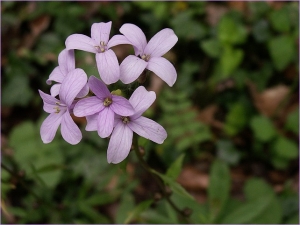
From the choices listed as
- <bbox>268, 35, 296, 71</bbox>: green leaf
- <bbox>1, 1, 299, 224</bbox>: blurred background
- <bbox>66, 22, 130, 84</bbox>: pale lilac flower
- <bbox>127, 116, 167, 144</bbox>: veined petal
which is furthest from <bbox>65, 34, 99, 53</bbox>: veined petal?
<bbox>268, 35, 296, 71</bbox>: green leaf

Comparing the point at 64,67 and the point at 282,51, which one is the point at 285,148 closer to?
the point at 282,51

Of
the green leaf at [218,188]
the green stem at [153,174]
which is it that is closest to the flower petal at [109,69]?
the green stem at [153,174]

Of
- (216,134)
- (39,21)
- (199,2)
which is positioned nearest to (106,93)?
(216,134)

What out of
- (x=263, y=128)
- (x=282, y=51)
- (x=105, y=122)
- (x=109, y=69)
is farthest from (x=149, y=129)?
(x=282, y=51)

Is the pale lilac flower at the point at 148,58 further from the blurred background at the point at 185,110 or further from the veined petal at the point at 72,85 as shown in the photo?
the blurred background at the point at 185,110

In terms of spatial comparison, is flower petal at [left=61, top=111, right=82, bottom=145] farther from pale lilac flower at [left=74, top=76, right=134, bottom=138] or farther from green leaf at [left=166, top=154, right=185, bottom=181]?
green leaf at [left=166, top=154, right=185, bottom=181]

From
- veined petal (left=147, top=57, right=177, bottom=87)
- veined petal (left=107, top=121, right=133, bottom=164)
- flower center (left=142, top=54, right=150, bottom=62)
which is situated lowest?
veined petal (left=107, top=121, right=133, bottom=164)

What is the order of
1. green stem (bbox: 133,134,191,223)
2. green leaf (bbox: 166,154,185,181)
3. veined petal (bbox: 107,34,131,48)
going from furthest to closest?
green leaf (bbox: 166,154,185,181)
green stem (bbox: 133,134,191,223)
veined petal (bbox: 107,34,131,48)
